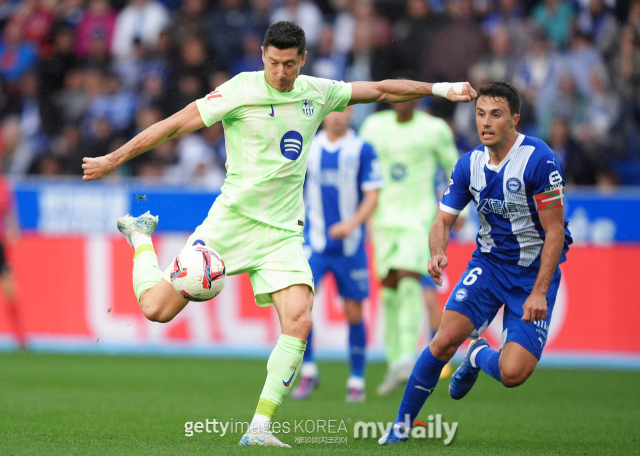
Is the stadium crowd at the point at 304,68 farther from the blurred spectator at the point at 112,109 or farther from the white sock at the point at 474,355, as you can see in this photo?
the white sock at the point at 474,355

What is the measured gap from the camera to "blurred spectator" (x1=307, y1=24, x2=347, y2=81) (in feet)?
45.2

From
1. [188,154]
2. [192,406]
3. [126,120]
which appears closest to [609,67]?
[188,154]

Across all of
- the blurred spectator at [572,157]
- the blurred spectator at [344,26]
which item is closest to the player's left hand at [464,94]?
the blurred spectator at [572,157]

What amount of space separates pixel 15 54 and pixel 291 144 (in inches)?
450

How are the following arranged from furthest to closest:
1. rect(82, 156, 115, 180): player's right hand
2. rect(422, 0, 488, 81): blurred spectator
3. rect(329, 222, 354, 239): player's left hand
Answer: rect(422, 0, 488, 81): blurred spectator, rect(329, 222, 354, 239): player's left hand, rect(82, 156, 115, 180): player's right hand

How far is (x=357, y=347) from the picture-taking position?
8484 mm

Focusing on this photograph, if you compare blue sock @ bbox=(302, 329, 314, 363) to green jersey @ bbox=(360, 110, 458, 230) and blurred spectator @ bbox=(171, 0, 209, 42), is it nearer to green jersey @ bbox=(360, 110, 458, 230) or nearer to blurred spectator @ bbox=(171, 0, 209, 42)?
green jersey @ bbox=(360, 110, 458, 230)

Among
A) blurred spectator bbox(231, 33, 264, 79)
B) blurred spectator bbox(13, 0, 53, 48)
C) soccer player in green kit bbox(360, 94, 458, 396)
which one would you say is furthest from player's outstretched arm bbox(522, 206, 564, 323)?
blurred spectator bbox(13, 0, 53, 48)

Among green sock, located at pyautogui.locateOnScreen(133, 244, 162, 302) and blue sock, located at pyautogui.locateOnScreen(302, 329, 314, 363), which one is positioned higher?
green sock, located at pyautogui.locateOnScreen(133, 244, 162, 302)

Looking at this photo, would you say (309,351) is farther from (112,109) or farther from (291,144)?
(112,109)

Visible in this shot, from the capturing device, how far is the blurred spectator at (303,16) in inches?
565

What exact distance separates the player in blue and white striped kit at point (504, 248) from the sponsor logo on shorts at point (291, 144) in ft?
3.25

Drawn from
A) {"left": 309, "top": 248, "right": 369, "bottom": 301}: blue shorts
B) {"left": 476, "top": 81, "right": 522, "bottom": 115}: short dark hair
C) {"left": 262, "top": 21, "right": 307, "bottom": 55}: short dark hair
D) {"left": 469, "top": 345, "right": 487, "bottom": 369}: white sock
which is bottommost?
{"left": 469, "top": 345, "right": 487, "bottom": 369}: white sock

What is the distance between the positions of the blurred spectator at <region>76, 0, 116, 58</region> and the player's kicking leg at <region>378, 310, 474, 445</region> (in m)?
11.1
